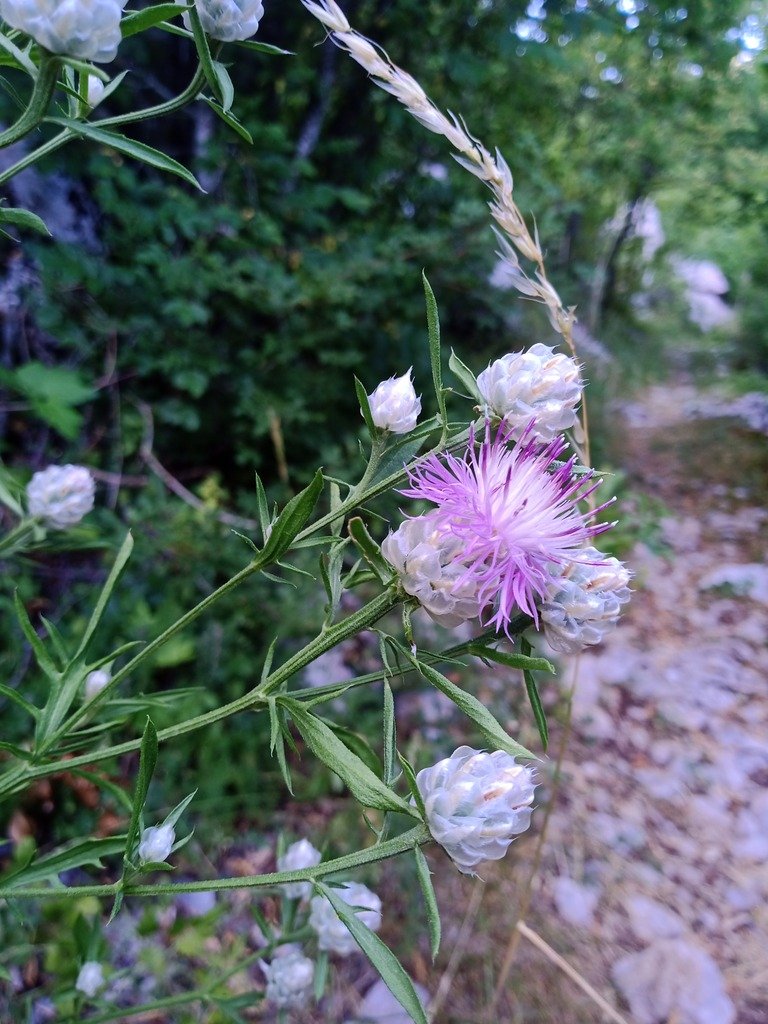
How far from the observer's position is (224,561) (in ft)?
6.54

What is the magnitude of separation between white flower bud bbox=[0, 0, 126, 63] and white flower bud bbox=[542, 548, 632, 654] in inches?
19.7

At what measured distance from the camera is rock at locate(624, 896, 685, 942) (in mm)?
1869

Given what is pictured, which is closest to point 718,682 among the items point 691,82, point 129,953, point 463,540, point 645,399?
point 129,953

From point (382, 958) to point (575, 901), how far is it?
1.49 m

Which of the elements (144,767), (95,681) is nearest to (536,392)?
(144,767)

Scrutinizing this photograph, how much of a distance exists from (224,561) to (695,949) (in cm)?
145

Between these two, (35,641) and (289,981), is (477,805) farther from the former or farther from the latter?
(289,981)

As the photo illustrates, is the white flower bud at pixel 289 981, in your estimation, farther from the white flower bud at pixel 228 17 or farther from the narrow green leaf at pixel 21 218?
the white flower bud at pixel 228 17

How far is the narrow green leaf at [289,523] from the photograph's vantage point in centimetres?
61

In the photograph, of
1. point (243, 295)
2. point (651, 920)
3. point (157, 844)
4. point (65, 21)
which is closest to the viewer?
point (65, 21)

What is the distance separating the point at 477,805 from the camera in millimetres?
611

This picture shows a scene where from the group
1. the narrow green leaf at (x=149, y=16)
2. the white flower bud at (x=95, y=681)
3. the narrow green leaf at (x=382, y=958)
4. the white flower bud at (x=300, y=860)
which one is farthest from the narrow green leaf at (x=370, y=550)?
the white flower bud at (x=300, y=860)

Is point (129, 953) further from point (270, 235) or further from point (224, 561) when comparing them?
point (270, 235)

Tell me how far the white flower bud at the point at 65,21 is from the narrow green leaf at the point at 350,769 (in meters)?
0.50
